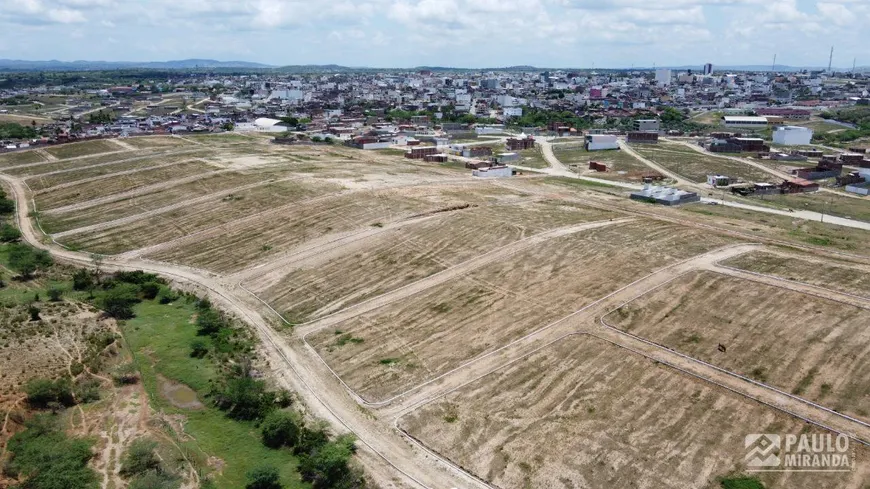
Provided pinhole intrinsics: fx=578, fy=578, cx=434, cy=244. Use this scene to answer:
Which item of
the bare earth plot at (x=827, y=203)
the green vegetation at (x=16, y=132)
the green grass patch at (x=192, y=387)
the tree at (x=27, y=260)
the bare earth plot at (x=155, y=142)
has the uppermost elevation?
the green vegetation at (x=16, y=132)

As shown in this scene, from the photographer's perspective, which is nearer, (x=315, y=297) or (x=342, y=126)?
(x=315, y=297)

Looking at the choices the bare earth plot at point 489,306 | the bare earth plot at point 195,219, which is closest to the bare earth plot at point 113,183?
the bare earth plot at point 195,219

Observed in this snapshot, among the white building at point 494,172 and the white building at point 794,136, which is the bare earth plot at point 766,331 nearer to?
the white building at point 494,172

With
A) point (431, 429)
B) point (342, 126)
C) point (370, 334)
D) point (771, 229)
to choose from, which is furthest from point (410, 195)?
point (342, 126)

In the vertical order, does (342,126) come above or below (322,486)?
above

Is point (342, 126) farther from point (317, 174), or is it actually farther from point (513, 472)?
point (513, 472)

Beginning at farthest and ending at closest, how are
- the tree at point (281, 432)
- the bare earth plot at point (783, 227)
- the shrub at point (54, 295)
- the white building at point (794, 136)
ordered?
1. the white building at point (794, 136)
2. the bare earth plot at point (783, 227)
3. the shrub at point (54, 295)
4. the tree at point (281, 432)

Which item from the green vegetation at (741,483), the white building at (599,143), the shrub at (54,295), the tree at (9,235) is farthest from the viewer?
the white building at (599,143)
